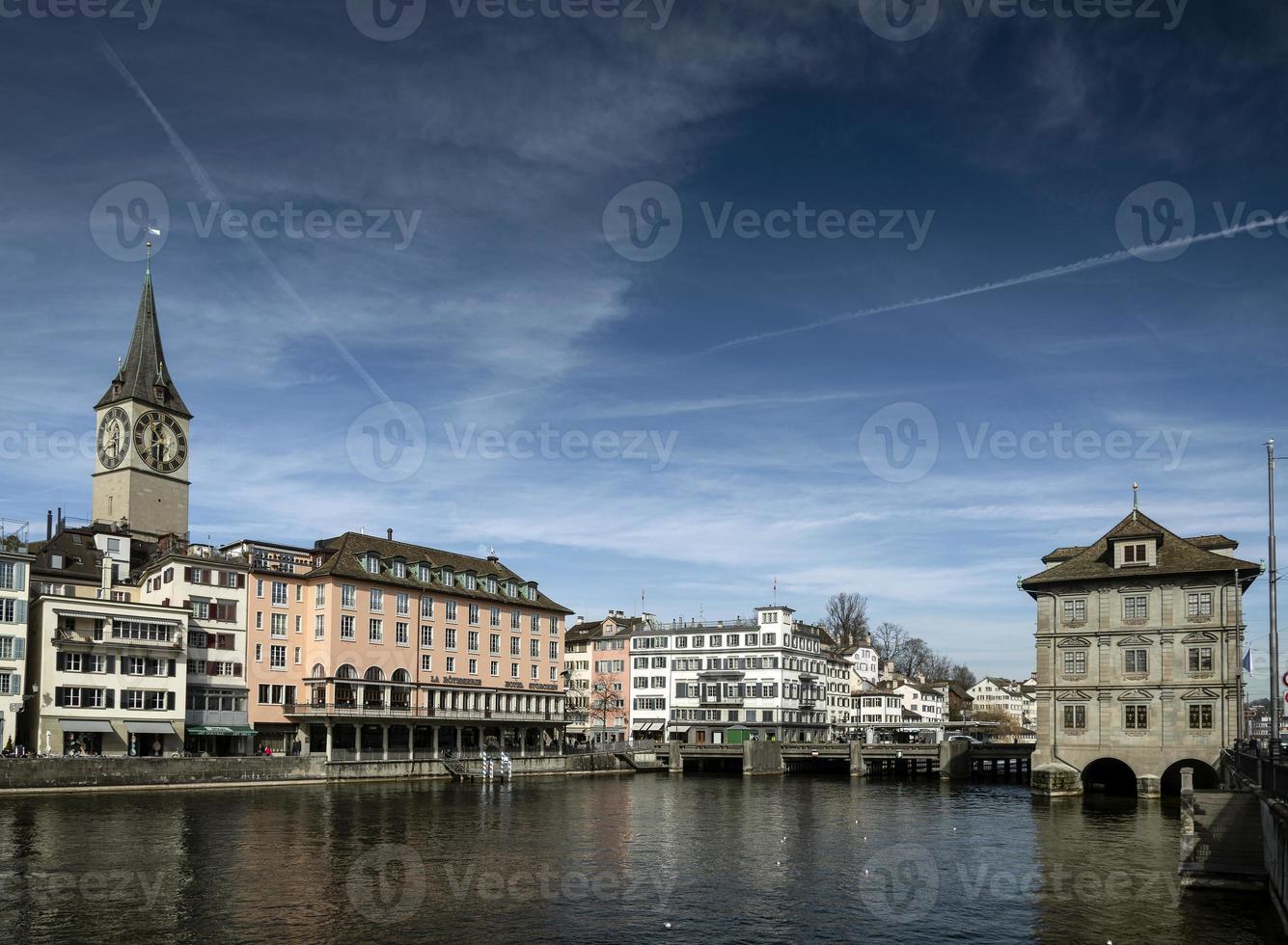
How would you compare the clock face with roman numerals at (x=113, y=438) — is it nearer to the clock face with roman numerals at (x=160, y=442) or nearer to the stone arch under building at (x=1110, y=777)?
the clock face with roman numerals at (x=160, y=442)

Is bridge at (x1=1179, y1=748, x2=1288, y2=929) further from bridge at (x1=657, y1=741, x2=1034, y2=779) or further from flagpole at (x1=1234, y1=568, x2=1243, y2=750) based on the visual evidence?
bridge at (x1=657, y1=741, x2=1034, y2=779)

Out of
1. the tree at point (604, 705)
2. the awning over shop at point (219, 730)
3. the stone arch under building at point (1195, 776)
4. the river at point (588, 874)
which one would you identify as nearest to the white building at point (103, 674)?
the awning over shop at point (219, 730)

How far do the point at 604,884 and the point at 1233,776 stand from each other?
28.4 meters

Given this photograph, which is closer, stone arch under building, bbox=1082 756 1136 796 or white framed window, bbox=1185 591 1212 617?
white framed window, bbox=1185 591 1212 617

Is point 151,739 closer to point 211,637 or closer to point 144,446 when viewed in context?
point 211,637

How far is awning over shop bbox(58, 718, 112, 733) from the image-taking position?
86.9 metres

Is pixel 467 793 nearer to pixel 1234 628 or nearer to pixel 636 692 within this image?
pixel 1234 628

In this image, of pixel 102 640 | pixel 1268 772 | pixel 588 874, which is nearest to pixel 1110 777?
pixel 1268 772

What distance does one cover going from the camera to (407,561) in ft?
390

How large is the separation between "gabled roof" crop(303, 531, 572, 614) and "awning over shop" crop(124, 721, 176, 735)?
67.2ft

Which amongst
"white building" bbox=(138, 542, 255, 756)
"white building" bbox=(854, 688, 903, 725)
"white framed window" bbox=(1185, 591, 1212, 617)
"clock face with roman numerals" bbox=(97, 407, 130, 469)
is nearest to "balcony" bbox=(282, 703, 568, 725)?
"white building" bbox=(138, 542, 255, 756)

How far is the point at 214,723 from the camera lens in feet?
324

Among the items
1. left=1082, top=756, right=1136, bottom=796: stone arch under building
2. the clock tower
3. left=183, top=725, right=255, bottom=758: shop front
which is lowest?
left=1082, top=756, right=1136, bottom=796: stone arch under building

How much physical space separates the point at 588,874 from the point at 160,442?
101026 millimetres
